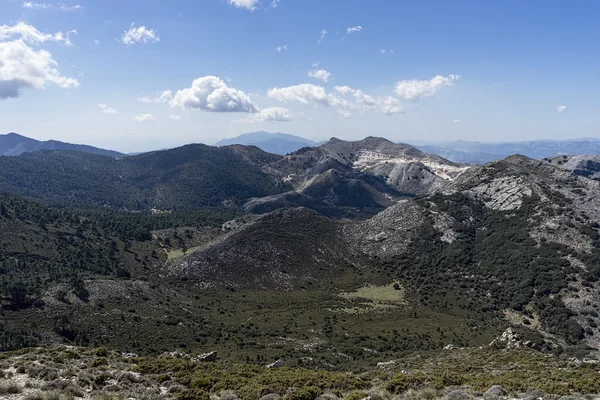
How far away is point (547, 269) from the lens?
244 feet

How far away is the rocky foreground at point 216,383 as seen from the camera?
798 inches

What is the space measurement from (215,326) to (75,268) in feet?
158

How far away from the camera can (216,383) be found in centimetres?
2344

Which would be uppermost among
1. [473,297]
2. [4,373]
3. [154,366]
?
[4,373]

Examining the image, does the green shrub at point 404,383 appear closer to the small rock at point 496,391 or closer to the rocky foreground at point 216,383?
the rocky foreground at point 216,383

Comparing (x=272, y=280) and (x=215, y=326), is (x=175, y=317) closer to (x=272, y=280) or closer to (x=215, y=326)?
(x=215, y=326)

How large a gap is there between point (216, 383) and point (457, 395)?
1357 cm

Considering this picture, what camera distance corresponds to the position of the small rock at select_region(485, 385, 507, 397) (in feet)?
67.2

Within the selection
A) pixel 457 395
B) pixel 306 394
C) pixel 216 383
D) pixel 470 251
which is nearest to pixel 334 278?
pixel 470 251

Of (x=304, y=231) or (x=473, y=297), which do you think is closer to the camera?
(x=473, y=297)

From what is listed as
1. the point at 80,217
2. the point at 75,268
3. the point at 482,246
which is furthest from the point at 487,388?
the point at 80,217

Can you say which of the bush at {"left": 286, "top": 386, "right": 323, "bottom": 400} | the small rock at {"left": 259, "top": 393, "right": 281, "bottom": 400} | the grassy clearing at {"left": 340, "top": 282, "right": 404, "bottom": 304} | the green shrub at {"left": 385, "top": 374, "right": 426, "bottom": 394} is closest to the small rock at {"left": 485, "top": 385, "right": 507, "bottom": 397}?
the green shrub at {"left": 385, "top": 374, "right": 426, "bottom": 394}

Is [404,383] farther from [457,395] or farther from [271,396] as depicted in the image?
[271,396]

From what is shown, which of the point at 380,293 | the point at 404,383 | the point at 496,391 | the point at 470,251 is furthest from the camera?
the point at 470,251
